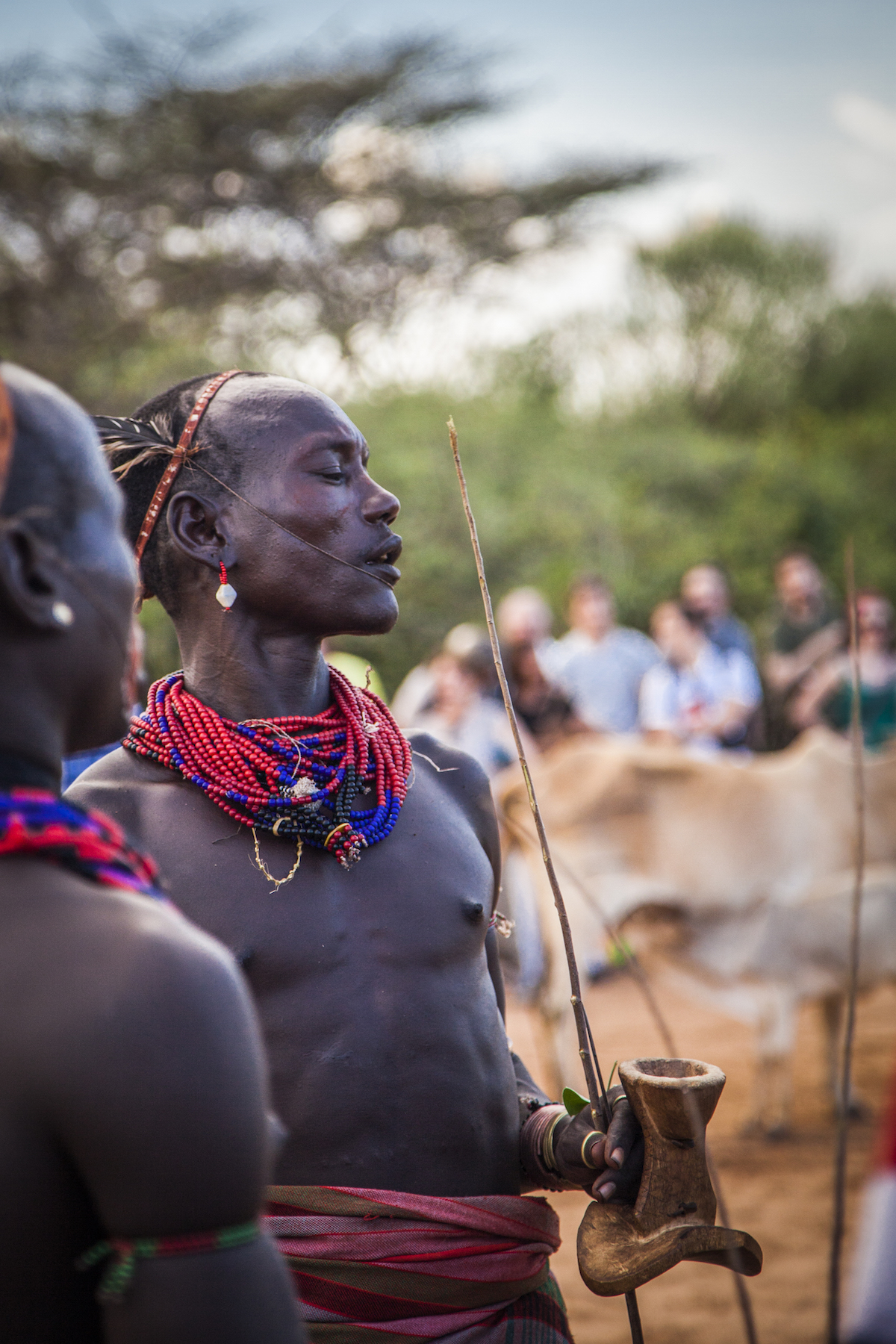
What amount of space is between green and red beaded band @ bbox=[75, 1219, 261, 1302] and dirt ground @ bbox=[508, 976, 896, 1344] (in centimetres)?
354

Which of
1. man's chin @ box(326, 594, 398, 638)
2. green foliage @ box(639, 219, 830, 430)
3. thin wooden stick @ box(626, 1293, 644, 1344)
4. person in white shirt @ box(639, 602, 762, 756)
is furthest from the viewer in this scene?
green foliage @ box(639, 219, 830, 430)

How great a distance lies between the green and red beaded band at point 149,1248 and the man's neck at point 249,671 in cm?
105

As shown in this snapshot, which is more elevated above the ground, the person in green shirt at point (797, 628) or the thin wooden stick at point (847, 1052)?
the thin wooden stick at point (847, 1052)

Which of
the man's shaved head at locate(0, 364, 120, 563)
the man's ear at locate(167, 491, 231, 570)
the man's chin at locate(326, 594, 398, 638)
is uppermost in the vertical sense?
the man's shaved head at locate(0, 364, 120, 563)

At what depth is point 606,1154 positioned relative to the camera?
168 cm

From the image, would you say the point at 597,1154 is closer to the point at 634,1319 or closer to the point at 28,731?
the point at 634,1319

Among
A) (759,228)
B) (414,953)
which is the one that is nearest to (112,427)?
(414,953)

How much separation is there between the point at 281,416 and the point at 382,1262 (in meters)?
1.28

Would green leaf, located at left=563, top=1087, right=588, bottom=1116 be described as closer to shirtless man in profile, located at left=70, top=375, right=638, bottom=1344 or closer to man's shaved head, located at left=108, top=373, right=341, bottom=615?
shirtless man in profile, located at left=70, top=375, right=638, bottom=1344

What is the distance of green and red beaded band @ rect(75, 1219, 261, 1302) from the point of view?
0.95m

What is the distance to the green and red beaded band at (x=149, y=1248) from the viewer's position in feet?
3.12

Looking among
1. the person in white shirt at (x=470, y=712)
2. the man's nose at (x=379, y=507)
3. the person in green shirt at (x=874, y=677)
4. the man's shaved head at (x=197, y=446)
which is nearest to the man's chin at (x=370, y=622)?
the man's nose at (x=379, y=507)

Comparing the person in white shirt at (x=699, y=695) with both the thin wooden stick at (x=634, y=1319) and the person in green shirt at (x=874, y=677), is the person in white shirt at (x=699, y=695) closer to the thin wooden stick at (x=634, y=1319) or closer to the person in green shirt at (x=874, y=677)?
the person in green shirt at (x=874, y=677)

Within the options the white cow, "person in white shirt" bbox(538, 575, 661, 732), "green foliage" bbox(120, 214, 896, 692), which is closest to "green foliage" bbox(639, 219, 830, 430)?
"green foliage" bbox(120, 214, 896, 692)
